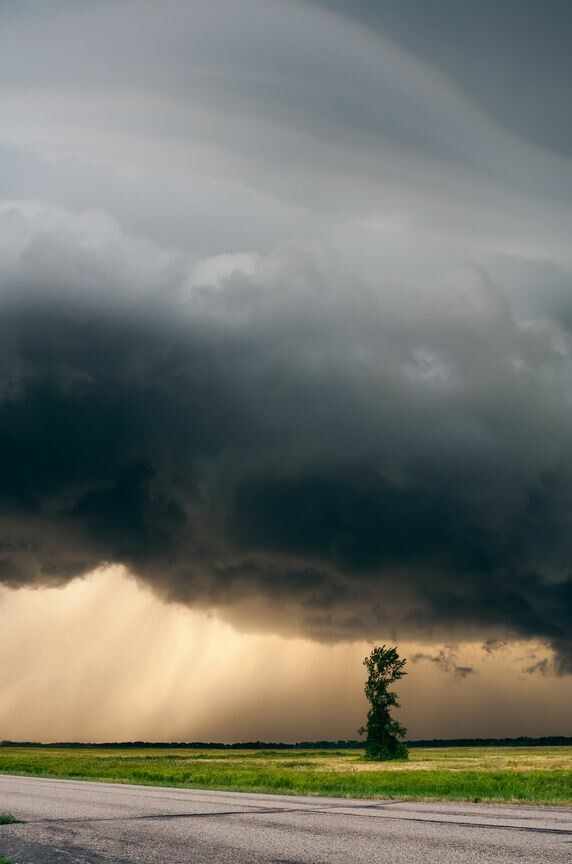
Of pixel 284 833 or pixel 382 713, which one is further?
pixel 382 713

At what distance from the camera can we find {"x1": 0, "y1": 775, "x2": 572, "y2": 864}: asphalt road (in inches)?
526

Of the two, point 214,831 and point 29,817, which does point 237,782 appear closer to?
point 29,817

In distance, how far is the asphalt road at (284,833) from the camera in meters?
13.4

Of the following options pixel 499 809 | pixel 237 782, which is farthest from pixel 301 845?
pixel 237 782

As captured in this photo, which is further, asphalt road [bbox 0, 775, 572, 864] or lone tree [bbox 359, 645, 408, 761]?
lone tree [bbox 359, 645, 408, 761]

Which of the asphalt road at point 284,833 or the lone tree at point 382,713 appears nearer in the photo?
the asphalt road at point 284,833

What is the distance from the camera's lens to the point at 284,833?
1666 centimetres

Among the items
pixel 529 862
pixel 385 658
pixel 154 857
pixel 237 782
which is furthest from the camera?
pixel 385 658

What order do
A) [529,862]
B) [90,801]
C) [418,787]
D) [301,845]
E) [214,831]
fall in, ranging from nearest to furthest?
[529,862]
[301,845]
[214,831]
[90,801]
[418,787]

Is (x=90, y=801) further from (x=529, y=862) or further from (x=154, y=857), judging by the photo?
(x=529, y=862)

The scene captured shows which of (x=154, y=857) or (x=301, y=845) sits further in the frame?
(x=301, y=845)

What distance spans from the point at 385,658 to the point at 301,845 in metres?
96.1

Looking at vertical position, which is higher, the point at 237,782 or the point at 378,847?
the point at 378,847

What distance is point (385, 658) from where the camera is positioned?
107 metres
